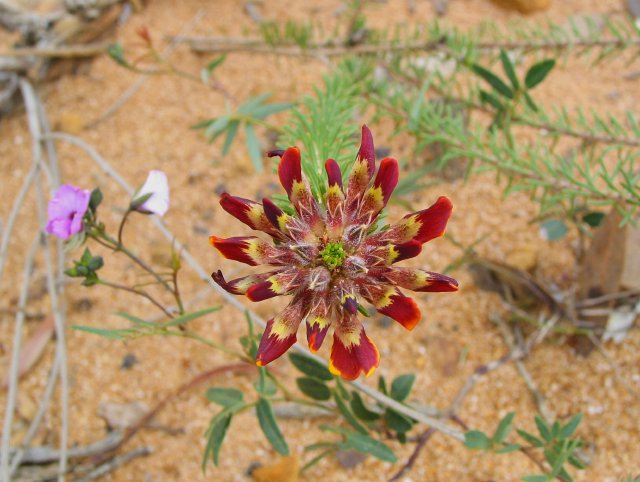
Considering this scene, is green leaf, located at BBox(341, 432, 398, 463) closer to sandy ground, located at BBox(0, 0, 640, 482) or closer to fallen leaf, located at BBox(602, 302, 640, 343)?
sandy ground, located at BBox(0, 0, 640, 482)

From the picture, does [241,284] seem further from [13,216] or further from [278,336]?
[13,216]

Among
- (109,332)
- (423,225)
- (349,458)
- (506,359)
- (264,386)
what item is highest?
(423,225)

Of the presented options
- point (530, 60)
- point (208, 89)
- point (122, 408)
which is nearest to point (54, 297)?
point (122, 408)

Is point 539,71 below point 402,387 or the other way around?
the other way around

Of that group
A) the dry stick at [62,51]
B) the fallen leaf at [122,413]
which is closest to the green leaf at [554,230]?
the fallen leaf at [122,413]

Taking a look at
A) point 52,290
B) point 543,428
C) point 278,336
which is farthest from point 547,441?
point 52,290

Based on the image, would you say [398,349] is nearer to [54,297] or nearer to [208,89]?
[54,297]
